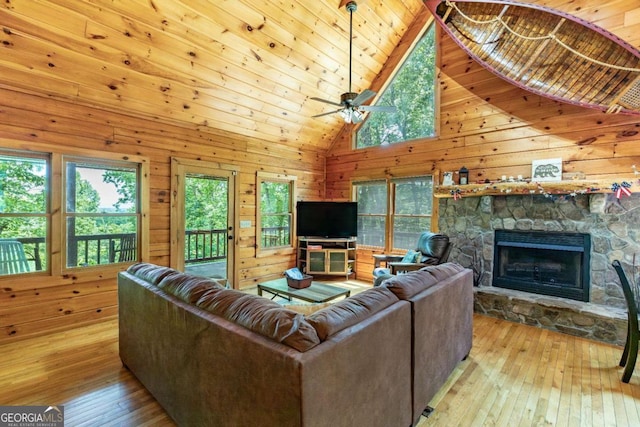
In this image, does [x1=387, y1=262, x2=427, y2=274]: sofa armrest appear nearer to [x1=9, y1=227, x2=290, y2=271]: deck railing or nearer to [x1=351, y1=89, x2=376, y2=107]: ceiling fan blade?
[x1=351, y1=89, x2=376, y2=107]: ceiling fan blade

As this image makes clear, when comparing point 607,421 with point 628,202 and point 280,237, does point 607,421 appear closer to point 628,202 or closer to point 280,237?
point 628,202

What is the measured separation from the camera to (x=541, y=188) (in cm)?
356

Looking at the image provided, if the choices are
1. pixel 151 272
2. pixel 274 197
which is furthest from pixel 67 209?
pixel 274 197

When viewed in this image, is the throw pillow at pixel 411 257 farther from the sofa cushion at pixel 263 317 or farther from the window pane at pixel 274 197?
the sofa cushion at pixel 263 317

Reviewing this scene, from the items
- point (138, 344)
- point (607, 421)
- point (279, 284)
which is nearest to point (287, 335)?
point (138, 344)

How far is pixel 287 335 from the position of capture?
1.23m

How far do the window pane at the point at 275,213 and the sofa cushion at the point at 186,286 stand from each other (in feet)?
11.2

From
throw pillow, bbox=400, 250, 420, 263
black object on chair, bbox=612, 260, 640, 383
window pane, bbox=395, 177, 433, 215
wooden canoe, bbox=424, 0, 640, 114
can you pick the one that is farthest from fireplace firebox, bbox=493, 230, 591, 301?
wooden canoe, bbox=424, 0, 640, 114

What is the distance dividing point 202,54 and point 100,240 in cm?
256

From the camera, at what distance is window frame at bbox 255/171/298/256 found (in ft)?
17.3

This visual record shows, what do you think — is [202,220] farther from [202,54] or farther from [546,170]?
[546,170]

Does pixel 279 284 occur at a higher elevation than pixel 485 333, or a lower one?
higher

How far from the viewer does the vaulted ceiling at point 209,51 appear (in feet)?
9.34

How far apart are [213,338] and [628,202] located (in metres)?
4.32
